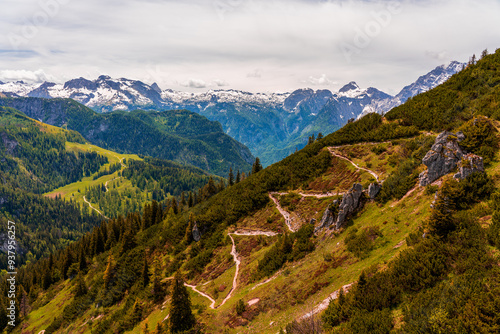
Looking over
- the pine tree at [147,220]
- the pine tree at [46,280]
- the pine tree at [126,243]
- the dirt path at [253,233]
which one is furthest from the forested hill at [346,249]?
the pine tree at [46,280]

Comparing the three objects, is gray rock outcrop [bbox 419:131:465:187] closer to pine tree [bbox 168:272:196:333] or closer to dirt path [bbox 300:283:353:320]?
dirt path [bbox 300:283:353:320]

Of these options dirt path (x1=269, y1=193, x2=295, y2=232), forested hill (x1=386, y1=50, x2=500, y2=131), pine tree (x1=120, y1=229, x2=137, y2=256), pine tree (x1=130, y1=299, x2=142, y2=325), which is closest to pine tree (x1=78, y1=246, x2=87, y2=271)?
pine tree (x1=120, y1=229, x2=137, y2=256)

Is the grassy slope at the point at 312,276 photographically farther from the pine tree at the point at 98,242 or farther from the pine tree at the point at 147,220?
the pine tree at the point at 98,242

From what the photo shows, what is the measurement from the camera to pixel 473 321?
14.4 meters

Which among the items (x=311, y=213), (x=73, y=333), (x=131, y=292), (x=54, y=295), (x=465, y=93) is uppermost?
(x=465, y=93)

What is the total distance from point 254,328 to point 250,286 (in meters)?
10.6

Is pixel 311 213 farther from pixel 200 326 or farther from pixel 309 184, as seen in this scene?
pixel 200 326

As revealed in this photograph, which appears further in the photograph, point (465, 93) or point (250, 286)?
point (465, 93)

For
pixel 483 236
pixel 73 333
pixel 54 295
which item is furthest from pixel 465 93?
pixel 54 295

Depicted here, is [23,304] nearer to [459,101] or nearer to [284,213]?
[284,213]

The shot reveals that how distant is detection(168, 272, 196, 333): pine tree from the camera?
113ft

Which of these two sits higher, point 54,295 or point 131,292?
point 131,292

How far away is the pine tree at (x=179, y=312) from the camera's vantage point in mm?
34438

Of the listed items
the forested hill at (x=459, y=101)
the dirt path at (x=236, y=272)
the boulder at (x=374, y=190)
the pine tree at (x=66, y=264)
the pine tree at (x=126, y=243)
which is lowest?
the pine tree at (x=66, y=264)
